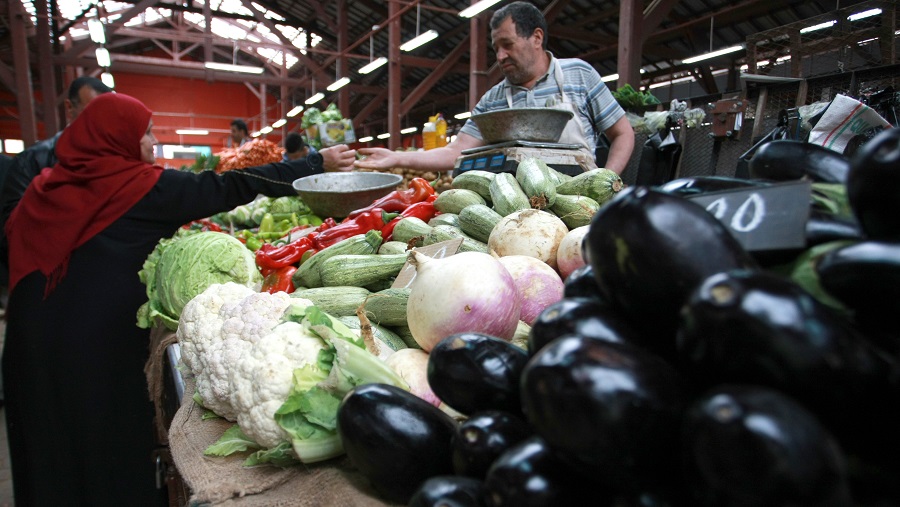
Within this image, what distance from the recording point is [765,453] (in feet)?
1.28

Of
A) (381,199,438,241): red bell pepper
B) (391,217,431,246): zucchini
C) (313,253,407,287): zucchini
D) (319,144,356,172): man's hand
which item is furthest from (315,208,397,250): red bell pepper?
(319,144,356,172): man's hand

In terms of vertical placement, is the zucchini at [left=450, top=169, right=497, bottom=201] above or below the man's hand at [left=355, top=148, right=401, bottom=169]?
below

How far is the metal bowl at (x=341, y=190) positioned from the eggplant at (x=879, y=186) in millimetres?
2936

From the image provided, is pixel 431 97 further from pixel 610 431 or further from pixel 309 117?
pixel 610 431

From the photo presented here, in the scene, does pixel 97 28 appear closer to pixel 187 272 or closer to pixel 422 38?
pixel 422 38

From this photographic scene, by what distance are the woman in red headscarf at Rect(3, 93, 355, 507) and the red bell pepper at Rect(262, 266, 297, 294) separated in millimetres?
721

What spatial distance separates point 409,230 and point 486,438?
6.46ft

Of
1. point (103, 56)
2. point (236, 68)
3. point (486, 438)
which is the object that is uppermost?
point (236, 68)

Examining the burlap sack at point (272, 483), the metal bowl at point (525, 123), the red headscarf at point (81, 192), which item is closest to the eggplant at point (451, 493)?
the burlap sack at point (272, 483)

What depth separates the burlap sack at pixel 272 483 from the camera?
3.03 feet

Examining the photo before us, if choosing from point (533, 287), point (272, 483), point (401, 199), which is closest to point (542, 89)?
point (401, 199)

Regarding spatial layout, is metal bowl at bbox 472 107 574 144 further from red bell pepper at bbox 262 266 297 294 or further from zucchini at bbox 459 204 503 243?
red bell pepper at bbox 262 266 297 294

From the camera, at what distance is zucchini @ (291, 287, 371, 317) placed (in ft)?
6.39

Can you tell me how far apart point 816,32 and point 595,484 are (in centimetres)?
870
